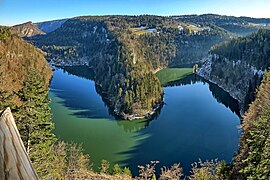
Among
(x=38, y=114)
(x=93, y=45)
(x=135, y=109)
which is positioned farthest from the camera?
(x=93, y=45)

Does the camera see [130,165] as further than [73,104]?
No

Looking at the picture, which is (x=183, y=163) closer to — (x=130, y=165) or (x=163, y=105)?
(x=130, y=165)

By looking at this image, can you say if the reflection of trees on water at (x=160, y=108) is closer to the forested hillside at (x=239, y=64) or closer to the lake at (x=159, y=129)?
the lake at (x=159, y=129)

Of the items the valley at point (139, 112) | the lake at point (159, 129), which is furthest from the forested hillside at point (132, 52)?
the lake at point (159, 129)

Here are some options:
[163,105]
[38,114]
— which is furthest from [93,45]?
[38,114]

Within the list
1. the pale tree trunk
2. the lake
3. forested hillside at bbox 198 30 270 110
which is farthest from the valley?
the pale tree trunk

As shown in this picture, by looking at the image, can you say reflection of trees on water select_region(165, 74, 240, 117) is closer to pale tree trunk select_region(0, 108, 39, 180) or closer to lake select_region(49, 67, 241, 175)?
lake select_region(49, 67, 241, 175)

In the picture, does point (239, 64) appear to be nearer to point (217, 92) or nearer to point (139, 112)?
point (217, 92)
